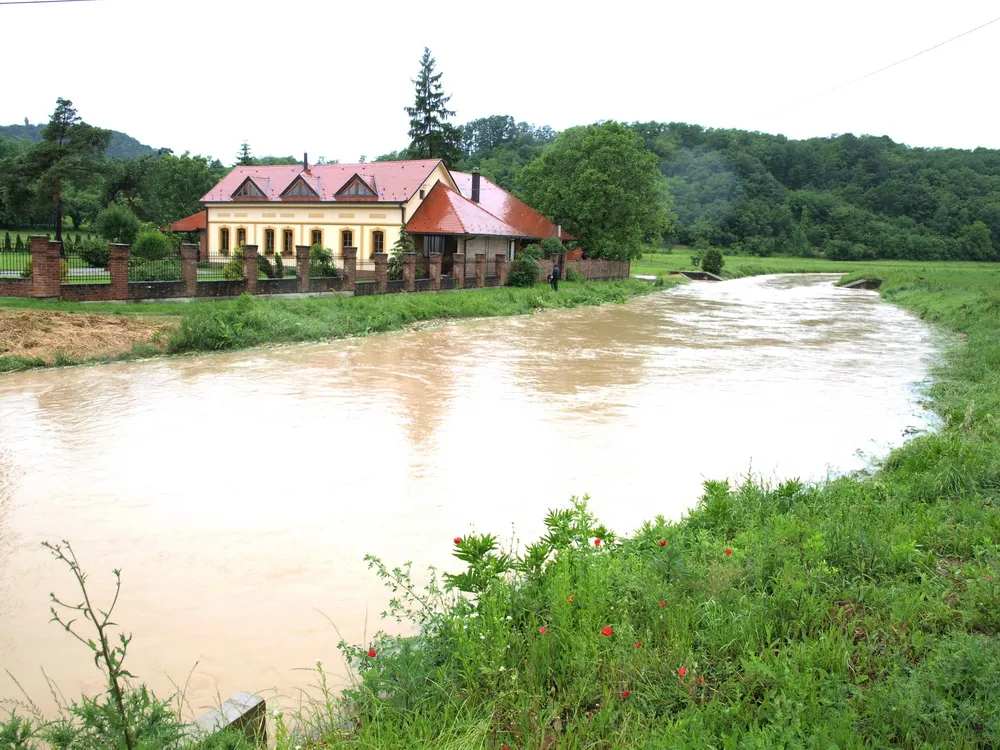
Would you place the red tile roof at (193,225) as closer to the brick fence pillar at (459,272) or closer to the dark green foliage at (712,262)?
the brick fence pillar at (459,272)

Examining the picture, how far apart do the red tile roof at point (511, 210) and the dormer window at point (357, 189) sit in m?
5.97

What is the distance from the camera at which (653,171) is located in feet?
145

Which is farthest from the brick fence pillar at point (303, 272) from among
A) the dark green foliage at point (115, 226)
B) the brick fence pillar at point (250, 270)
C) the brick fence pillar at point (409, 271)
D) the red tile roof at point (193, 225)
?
the red tile roof at point (193, 225)

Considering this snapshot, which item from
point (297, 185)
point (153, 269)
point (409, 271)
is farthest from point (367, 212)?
point (153, 269)

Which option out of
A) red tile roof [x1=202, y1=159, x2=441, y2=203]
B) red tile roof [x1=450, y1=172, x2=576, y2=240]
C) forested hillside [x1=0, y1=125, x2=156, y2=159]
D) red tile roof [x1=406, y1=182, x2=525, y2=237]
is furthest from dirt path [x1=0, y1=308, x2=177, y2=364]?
forested hillside [x1=0, y1=125, x2=156, y2=159]

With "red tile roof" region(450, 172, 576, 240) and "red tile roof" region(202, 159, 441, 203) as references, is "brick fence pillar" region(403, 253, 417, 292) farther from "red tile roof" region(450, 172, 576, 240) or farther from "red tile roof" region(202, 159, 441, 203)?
"red tile roof" region(450, 172, 576, 240)

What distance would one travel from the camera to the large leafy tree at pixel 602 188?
141ft

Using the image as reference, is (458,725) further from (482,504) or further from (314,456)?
(314,456)

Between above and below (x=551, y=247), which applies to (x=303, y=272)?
below

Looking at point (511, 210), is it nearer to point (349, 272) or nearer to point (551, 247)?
point (551, 247)

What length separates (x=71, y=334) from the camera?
17406 millimetres

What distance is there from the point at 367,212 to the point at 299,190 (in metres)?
4.59

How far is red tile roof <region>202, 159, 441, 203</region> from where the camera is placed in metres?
41.6

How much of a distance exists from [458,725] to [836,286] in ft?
211
